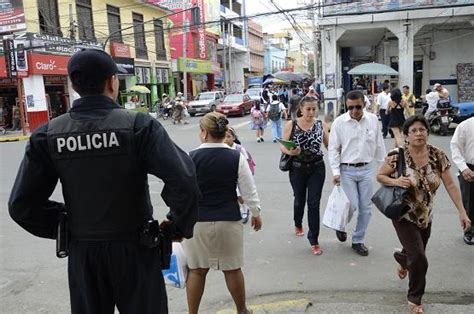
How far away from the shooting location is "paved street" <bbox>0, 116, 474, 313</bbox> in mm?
3898

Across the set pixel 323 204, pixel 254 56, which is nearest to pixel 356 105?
pixel 323 204

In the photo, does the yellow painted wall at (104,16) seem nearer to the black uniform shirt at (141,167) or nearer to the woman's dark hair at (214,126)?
→ the woman's dark hair at (214,126)

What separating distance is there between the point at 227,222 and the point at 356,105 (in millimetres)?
2197

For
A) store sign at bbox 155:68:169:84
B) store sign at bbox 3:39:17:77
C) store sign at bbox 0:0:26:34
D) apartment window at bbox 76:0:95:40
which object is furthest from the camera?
store sign at bbox 155:68:169:84

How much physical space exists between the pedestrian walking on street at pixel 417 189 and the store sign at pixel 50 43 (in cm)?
2040

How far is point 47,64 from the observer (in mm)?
23500

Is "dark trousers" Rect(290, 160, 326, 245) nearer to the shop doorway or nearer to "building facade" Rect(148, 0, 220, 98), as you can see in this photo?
the shop doorway

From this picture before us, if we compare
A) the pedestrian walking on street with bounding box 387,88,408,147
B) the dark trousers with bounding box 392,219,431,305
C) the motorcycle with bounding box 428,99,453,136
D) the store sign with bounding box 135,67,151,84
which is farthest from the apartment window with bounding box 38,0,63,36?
the dark trousers with bounding box 392,219,431,305

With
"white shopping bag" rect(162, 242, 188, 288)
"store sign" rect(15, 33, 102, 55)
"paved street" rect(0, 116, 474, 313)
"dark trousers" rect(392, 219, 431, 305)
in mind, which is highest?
"store sign" rect(15, 33, 102, 55)

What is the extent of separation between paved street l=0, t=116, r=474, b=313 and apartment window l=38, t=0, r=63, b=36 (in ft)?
71.9

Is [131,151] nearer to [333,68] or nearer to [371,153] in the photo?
[371,153]

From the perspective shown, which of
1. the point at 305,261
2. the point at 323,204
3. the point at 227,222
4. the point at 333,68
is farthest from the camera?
the point at 333,68

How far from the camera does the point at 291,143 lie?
16.1ft

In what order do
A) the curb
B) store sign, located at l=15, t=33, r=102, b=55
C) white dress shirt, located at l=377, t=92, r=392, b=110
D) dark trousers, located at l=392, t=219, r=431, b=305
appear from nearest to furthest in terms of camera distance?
dark trousers, located at l=392, t=219, r=431, b=305
white dress shirt, located at l=377, t=92, r=392, b=110
the curb
store sign, located at l=15, t=33, r=102, b=55
